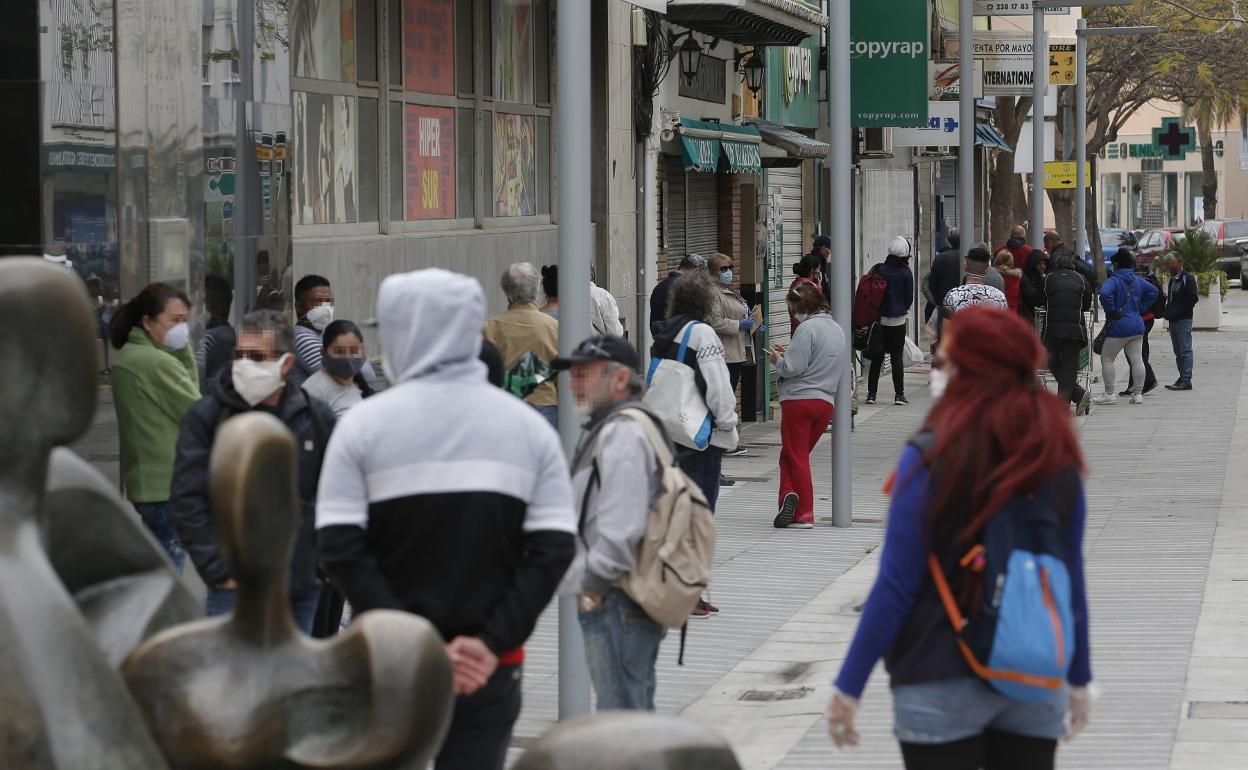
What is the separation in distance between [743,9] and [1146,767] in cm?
1183

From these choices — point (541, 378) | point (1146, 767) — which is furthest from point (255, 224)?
point (1146, 767)

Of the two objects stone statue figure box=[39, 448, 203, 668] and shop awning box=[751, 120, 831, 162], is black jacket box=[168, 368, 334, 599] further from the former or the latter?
shop awning box=[751, 120, 831, 162]

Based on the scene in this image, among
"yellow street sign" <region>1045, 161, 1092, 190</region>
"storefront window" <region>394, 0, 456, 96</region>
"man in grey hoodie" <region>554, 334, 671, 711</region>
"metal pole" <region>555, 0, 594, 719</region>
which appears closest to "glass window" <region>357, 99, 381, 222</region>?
"storefront window" <region>394, 0, 456, 96</region>

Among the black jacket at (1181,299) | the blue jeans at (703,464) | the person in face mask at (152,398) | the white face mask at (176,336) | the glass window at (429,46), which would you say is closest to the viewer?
the person in face mask at (152,398)

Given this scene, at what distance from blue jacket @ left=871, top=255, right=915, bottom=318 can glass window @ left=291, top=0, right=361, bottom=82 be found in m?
10.4

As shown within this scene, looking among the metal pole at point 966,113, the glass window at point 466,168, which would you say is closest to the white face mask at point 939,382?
the glass window at point 466,168

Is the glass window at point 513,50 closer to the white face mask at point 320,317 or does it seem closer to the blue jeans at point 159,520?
the white face mask at point 320,317

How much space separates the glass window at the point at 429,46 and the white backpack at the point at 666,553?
8348 millimetres

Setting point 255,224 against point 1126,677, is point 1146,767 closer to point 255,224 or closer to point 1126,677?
point 1126,677

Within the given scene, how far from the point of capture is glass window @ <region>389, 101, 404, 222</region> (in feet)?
46.0

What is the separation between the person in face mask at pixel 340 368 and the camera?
27.8 feet

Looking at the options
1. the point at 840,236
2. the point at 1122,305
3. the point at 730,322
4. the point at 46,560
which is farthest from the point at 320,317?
the point at 1122,305

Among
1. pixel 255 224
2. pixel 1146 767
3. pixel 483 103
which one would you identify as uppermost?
pixel 483 103

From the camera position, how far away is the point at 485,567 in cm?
419
